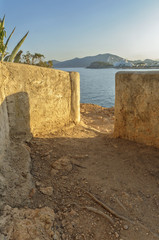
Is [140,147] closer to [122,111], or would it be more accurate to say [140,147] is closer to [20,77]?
[122,111]

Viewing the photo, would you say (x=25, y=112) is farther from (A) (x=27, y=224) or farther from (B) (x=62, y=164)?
(A) (x=27, y=224)

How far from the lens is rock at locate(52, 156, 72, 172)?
9.53ft

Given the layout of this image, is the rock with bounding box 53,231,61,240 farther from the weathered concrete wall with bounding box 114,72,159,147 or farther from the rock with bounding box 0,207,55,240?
the weathered concrete wall with bounding box 114,72,159,147

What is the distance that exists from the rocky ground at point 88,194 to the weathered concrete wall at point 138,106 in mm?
236

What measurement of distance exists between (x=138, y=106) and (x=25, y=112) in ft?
7.66

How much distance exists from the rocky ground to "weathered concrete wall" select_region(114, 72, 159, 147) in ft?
0.78

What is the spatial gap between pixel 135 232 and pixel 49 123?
299 centimetres

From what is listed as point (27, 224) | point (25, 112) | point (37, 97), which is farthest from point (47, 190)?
point (37, 97)

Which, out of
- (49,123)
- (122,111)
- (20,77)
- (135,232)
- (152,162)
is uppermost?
(20,77)

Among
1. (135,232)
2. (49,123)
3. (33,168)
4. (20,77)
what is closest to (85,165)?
(33,168)

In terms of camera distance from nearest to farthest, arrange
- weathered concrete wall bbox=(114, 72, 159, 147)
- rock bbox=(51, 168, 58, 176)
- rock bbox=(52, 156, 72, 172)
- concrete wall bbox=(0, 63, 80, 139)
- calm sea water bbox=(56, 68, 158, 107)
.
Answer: rock bbox=(51, 168, 58, 176) → rock bbox=(52, 156, 72, 172) → weathered concrete wall bbox=(114, 72, 159, 147) → concrete wall bbox=(0, 63, 80, 139) → calm sea water bbox=(56, 68, 158, 107)

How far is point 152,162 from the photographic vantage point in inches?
124

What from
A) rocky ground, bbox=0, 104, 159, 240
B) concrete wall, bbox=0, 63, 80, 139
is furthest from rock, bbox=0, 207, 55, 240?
concrete wall, bbox=0, 63, 80, 139

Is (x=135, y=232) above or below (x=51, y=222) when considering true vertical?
below
